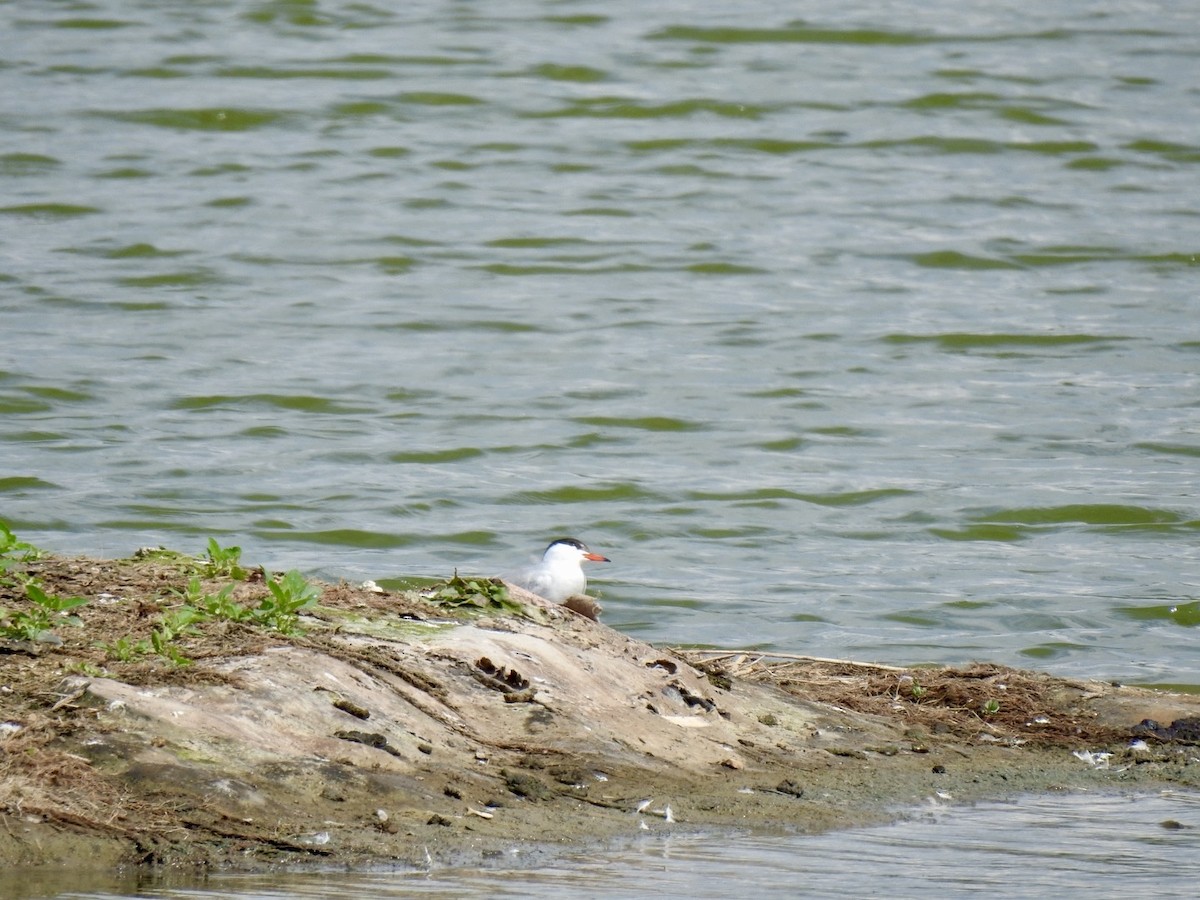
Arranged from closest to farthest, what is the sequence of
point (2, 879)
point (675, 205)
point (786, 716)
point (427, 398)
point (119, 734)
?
point (2, 879)
point (119, 734)
point (786, 716)
point (427, 398)
point (675, 205)

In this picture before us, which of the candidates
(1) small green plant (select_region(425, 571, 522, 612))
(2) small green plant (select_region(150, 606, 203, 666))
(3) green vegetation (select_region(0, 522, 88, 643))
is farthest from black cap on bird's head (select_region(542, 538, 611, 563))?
(3) green vegetation (select_region(0, 522, 88, 643))

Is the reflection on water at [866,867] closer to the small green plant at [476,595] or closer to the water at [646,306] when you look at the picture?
the small green plant at [476,595]

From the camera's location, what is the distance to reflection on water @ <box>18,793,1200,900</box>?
460 centimetres

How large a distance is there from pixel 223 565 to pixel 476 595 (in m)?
0.94

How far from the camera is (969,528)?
1153cm

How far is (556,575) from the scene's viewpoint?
7766 mm

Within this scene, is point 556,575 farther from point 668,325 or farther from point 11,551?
point 668,325

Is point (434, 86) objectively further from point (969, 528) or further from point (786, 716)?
point (786, 716)

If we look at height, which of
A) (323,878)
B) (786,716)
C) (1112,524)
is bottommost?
(1112,524)

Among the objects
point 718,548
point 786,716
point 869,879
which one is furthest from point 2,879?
point 718,548

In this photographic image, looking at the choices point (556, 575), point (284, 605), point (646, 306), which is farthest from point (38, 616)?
point (646, 306)

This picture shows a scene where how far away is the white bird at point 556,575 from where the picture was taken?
7.69 metres

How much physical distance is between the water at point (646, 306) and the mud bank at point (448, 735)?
202 centimetres

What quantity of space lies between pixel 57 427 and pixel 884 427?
6.33 metres
